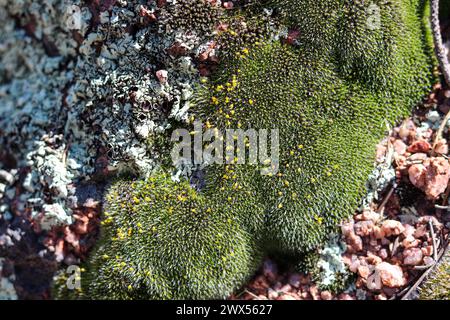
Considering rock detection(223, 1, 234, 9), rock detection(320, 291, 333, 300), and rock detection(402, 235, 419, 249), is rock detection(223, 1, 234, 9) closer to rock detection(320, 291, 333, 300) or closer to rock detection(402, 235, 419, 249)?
rock detection(402, 235, 419, 249)

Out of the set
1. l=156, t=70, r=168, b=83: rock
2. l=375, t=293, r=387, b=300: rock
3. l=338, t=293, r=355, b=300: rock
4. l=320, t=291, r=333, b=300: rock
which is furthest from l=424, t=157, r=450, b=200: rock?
l=156, t=70, r=168, b=83: rock

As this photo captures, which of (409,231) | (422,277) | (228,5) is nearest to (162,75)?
(228,5)

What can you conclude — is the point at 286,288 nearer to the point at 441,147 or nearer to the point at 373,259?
the point at 373,259

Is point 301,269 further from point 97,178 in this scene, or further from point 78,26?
point 78,26

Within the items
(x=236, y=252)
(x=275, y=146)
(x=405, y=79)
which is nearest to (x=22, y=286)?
(x=236, y=252)

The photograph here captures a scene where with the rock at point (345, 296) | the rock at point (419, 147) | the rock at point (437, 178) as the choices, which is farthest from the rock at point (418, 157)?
the rock at point (345, 296)

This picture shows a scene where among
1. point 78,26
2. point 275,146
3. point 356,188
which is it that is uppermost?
point 78,26
